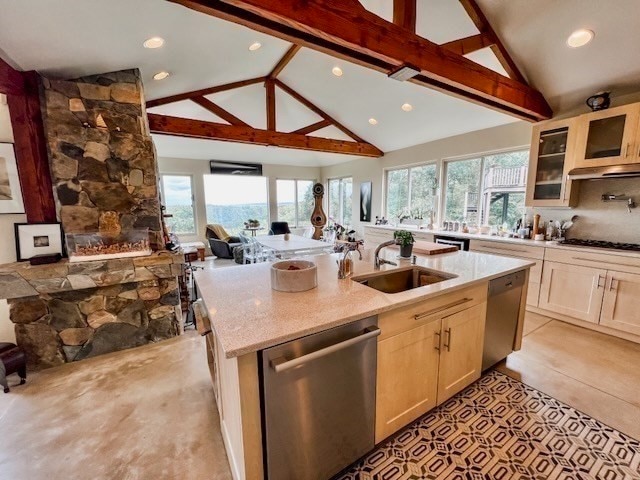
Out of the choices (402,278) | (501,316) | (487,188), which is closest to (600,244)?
(487,188)

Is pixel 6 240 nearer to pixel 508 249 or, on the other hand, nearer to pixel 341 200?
pixel 508 249

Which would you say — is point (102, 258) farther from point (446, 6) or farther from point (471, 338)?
point (446, 6)

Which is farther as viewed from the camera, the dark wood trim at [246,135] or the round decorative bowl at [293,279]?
the dark wood trim at [246,135]

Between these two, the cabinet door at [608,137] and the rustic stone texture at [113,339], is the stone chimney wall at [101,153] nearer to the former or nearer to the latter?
the rustic stone texture at [113,339]

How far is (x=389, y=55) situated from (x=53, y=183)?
9.94 feet

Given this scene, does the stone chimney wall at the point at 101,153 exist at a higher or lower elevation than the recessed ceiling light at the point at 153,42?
lower

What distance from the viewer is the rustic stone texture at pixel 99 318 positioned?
251 centimetres

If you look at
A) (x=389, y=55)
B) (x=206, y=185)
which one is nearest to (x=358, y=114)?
(x=389, y=55)

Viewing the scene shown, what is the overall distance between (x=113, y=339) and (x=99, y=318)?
25cm

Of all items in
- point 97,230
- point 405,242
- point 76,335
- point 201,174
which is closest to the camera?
point 405,242

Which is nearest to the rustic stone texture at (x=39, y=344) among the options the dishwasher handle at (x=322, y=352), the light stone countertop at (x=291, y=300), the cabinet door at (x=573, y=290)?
the light stone countertop at (x=291, y=300)

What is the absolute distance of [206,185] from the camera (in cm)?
720

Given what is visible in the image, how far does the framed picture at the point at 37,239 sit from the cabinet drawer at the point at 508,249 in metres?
4.77

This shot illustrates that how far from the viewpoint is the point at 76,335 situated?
2467mm
